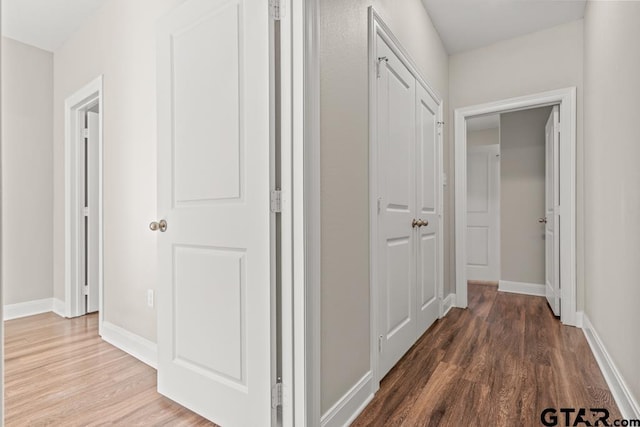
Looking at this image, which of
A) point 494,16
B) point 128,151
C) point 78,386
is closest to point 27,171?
point 128,151

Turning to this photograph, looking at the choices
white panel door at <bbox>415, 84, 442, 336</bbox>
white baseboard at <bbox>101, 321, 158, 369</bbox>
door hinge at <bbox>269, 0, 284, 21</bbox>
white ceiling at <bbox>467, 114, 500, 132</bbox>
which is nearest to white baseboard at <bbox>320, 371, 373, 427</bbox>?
white panel door at <bbox>415, 84, 442, 336</bbox>

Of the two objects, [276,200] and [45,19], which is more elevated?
[45,19]

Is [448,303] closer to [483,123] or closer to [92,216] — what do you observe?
[483,123]

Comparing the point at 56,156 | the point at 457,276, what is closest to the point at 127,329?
the point at 56,156

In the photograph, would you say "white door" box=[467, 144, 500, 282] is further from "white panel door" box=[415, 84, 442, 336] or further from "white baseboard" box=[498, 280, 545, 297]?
"white panel door" box=[415, 84, 442, 336]

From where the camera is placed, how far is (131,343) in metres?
2.33

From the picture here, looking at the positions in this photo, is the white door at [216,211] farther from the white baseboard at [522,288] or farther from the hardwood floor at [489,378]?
the white baseboard at [522,288]

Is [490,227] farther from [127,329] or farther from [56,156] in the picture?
[56,156]

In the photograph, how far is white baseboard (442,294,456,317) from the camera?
3.21m

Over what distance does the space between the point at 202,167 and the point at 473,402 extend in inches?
68.1

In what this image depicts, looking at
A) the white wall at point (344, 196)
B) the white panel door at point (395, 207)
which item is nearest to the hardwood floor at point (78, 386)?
the white wall at point (344, 196)

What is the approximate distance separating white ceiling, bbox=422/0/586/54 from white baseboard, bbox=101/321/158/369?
3237 millimetres

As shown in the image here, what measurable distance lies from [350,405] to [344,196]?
93cm

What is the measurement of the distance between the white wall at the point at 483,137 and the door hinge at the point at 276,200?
479 centimetres
